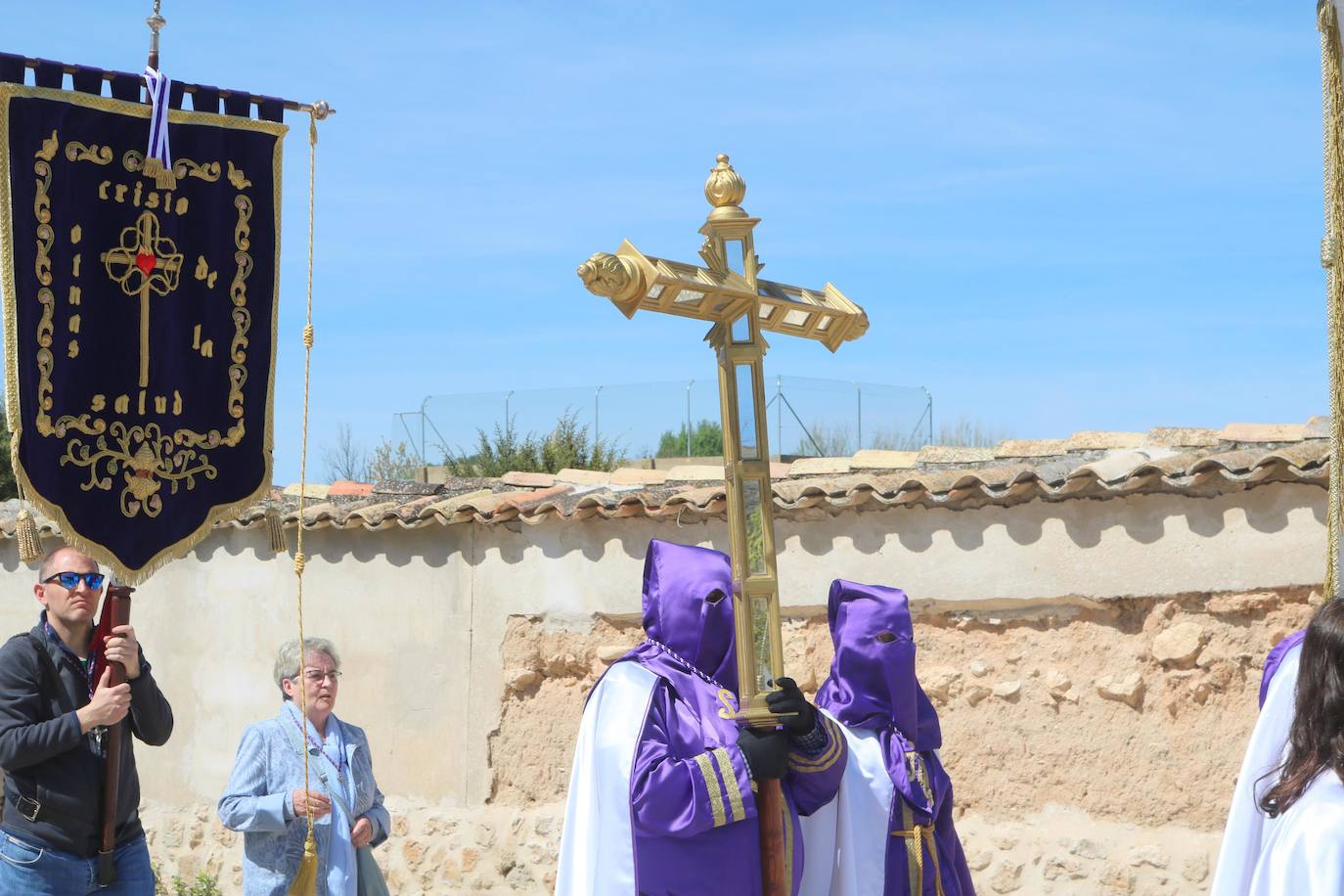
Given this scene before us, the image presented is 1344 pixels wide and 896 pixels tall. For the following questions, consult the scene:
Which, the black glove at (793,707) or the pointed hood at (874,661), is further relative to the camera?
the pointed hood at (874,661)

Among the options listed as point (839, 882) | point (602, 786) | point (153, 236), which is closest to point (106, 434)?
point (153, 236)

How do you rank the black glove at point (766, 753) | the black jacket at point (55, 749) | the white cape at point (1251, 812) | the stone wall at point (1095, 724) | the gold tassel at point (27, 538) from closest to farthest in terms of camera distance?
the white cape at point (1251, 812), the black glove at point (766, 753), the black jacket at point (55, 749), the gold tassel at point (27, 538), the stone wall at point (1095, 724)

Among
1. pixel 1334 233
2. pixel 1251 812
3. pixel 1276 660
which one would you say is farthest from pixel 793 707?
pixel 1334 233

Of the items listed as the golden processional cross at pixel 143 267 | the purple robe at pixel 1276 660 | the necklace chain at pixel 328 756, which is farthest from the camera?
the necklace chain at pixel 328 756

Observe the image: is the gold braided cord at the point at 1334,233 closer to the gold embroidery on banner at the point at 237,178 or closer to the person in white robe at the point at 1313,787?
the person in white robe at the point at 1313,787

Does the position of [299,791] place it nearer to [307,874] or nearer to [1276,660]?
[307,874]

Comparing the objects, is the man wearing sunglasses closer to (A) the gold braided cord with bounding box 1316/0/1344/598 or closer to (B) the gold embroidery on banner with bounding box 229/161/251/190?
(B) the gold embroidery on banner with bounding box 229/161/251/190

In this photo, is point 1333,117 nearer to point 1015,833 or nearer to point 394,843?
point 1015,833

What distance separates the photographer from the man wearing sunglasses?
4.76m

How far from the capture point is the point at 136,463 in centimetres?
507

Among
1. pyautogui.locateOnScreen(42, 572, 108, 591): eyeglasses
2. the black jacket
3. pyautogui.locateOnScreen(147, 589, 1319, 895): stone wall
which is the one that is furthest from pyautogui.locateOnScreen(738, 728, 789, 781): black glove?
pyautogui.locateOnScreen(147, 589, 1319, 895): stone wall

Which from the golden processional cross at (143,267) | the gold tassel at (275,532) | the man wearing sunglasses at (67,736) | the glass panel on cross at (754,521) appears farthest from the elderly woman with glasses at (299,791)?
the glass panel on cross at (754,521)

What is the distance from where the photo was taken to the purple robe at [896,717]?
16.6 feet

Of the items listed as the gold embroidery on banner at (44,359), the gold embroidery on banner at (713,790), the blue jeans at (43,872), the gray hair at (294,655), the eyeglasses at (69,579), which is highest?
the gold embroidery on banner at (44,359)
